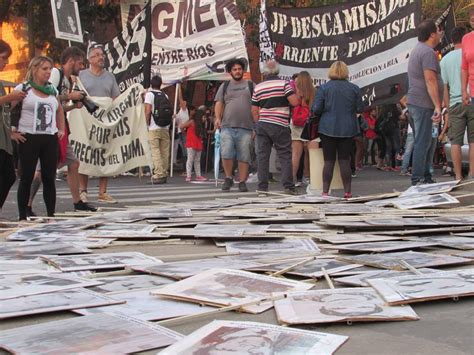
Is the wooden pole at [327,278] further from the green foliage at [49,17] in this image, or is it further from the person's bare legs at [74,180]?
the green foliage at [49,17]

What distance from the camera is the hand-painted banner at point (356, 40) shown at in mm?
12677

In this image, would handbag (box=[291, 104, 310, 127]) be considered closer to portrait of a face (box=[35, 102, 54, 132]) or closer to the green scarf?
the green scarf

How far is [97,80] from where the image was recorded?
30.3 feet

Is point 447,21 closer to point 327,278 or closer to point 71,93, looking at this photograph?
point 71,93

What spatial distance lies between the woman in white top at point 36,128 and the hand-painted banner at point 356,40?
6606mm

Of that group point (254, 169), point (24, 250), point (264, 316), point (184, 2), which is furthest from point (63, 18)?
point (264, 316)

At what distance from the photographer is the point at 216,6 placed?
15.4 metres

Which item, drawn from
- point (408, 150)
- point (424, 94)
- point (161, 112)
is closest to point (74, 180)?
point (424, 94)

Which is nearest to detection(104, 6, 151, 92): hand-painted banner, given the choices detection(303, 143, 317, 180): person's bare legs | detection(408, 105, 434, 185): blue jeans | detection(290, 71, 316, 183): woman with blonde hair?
detection(303, 143, 317, 180): person's bare legs

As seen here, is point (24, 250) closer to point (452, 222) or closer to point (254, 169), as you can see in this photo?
point (452, 222)

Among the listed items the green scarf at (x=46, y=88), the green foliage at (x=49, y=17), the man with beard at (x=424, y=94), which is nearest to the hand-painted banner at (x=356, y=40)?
the man with beard at (x=424, y=94)

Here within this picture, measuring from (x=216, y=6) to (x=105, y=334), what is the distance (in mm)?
13299

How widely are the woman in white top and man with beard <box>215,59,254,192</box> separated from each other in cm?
398

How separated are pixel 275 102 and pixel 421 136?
205 centimetres
